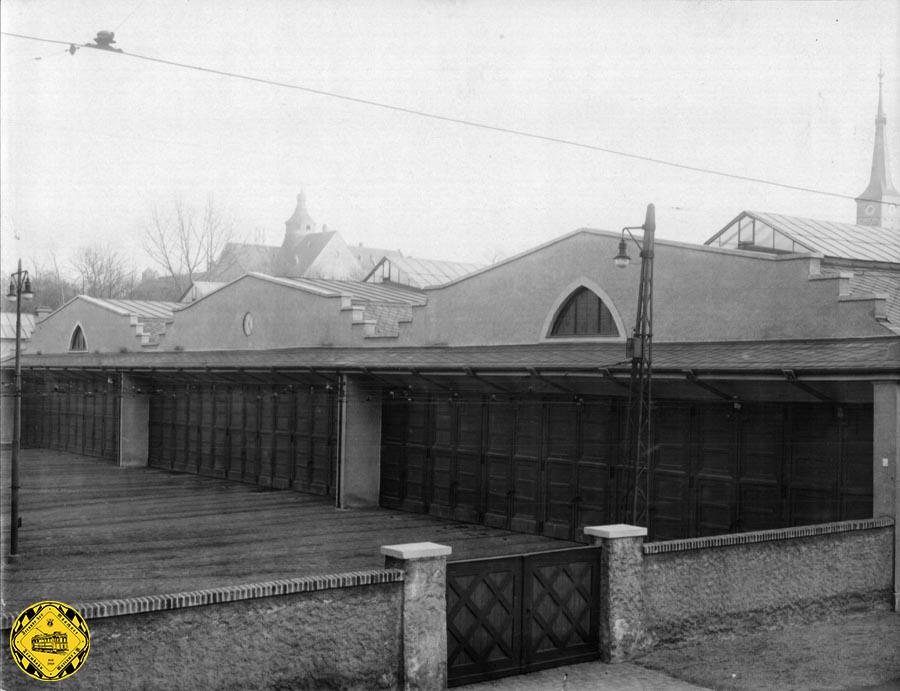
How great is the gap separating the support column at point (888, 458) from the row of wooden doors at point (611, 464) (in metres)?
1.27

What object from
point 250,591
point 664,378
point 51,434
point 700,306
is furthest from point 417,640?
point 51,434

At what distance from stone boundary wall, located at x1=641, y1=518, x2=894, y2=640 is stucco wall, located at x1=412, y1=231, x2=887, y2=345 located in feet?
13.0

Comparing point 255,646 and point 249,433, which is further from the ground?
point 249,433

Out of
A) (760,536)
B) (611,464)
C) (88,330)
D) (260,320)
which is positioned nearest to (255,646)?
(760,536)

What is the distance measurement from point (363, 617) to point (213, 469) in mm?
24315

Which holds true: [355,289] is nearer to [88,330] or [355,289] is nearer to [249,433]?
[249,433]

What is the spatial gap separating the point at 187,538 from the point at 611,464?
922cm

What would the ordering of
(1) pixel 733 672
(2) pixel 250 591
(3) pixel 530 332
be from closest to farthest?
1. (2) pixel 250 591
2. (1) pixel 733 672
3. (3) pixel 530 332

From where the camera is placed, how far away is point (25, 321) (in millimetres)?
59156

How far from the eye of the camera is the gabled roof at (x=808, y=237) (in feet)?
89.1

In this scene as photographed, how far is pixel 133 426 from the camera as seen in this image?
37.2 meters

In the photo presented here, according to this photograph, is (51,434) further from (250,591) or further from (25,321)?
(250,591)

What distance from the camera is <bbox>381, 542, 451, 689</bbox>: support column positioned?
1072cm

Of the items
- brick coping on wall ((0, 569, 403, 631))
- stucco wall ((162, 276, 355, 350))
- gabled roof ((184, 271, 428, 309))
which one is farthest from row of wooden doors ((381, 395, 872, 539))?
gabled roof ((184, 271, 428, 309))
